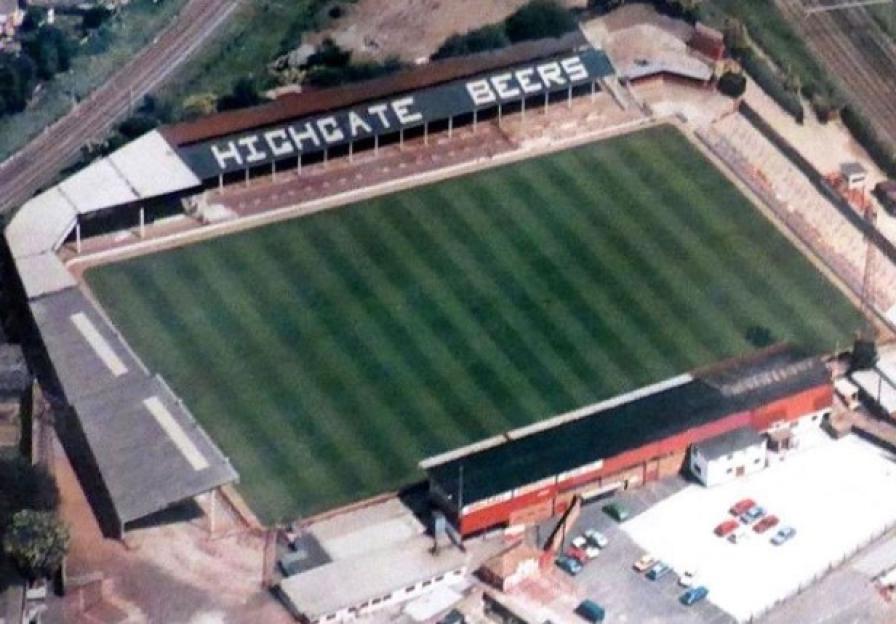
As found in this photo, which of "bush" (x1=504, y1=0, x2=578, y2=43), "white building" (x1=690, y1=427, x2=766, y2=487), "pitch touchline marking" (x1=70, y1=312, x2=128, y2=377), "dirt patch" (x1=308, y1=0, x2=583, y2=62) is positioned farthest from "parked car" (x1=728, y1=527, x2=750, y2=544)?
"dirt patch" (x1=308, y1=0, x2=583, y2=62)

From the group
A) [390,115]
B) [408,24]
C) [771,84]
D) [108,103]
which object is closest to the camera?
[390,115]

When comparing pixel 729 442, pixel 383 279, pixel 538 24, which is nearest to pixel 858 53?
pixel 538 24

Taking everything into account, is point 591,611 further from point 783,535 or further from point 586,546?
point 783,535

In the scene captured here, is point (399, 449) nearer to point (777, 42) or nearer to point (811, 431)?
point (811, 431)

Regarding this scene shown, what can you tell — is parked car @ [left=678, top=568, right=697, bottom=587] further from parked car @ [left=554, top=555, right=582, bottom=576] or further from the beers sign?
the beers sign

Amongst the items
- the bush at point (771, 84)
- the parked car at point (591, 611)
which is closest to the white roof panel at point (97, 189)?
the parked car at point (591, 611)

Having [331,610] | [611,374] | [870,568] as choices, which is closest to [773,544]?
[870,568]
